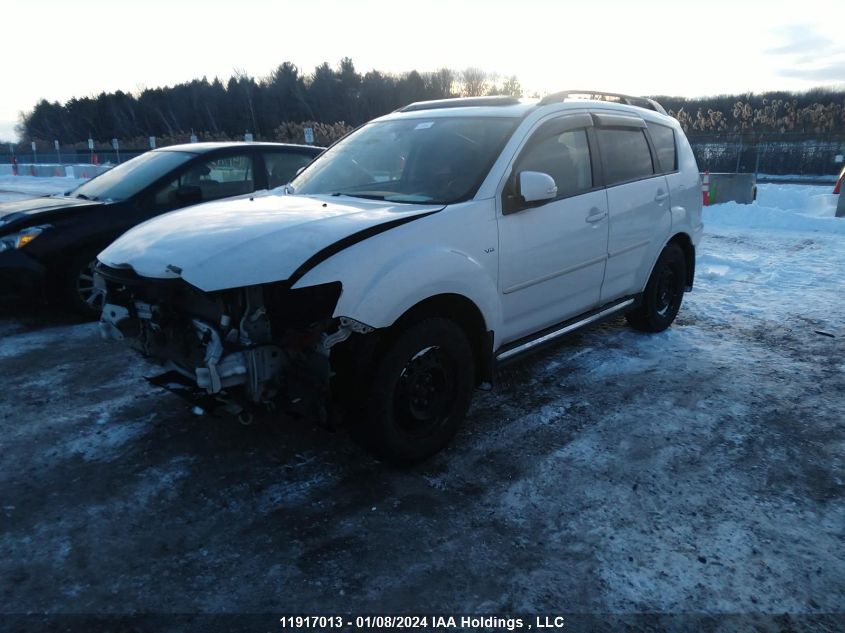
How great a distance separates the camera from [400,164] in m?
4.14

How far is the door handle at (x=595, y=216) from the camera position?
14.1 ft

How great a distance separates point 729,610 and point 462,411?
161cm

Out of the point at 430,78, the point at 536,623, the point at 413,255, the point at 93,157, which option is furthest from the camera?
the point at 430,78

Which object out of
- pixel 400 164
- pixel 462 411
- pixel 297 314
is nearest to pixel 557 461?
pixel 462 411

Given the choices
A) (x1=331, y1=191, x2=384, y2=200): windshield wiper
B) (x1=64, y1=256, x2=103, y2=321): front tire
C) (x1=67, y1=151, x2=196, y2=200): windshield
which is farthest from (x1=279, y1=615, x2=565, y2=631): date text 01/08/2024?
(x1=67, y1=151, x2=196, y2=200): windshield

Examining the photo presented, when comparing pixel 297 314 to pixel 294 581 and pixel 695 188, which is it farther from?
pixel 695 188

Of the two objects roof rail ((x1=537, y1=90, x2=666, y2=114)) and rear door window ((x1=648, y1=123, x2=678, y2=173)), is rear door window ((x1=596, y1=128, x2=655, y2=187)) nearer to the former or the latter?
rear door window ((x1=648, y1=123, x2=678, y2=173))

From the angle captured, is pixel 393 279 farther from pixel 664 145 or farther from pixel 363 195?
pixel 664 145

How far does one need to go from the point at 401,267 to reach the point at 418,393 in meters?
0.72

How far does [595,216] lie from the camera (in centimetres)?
435

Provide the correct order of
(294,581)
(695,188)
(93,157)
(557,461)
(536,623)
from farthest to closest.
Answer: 1. (93,157)
2. (695,188)
3. (557,461)
4. (294,581)
5. (536,623)

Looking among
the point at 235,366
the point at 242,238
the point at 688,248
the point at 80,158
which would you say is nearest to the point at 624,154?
the point at 688,248

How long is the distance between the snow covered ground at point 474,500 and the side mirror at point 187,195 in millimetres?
1767

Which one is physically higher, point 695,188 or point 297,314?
A: point 695,188
